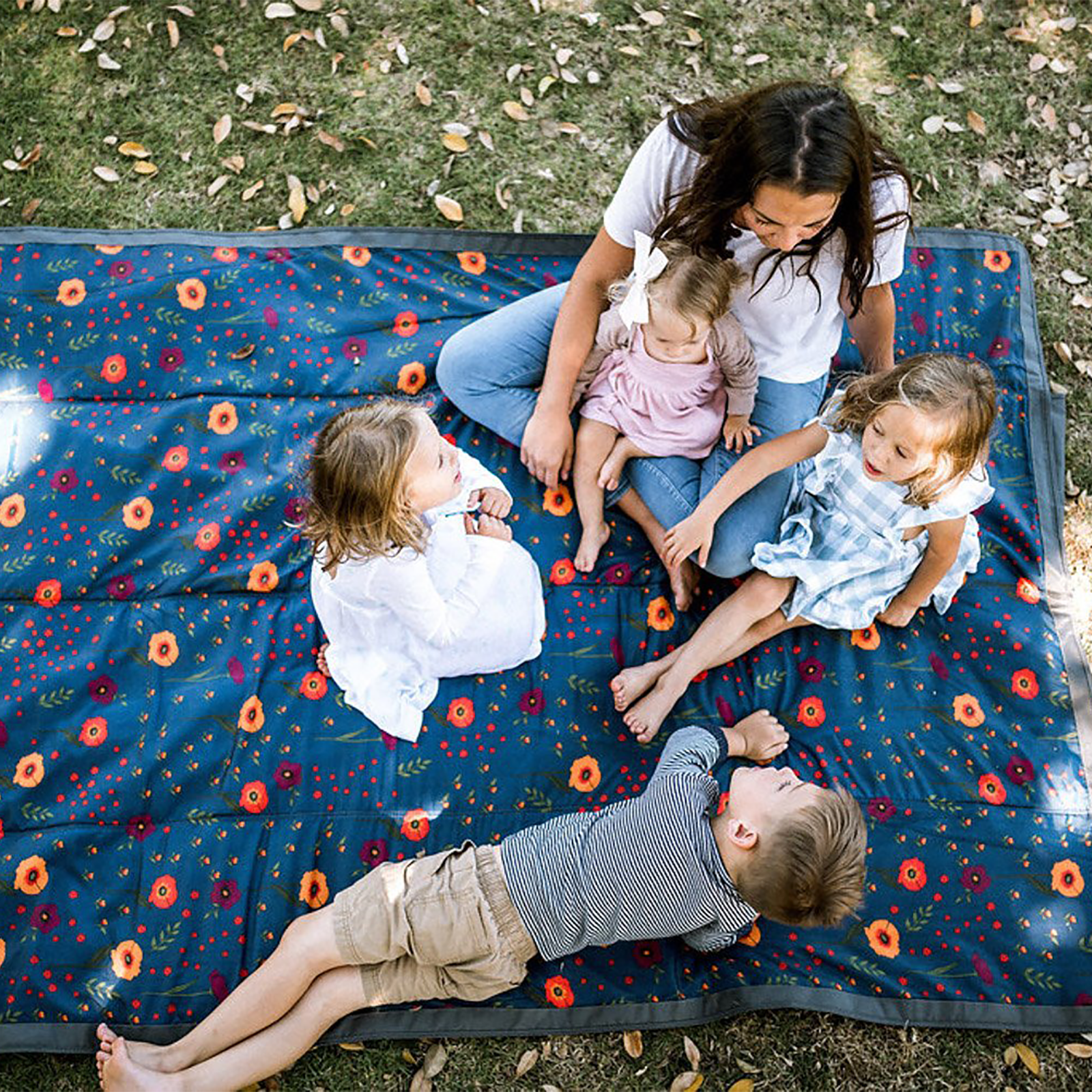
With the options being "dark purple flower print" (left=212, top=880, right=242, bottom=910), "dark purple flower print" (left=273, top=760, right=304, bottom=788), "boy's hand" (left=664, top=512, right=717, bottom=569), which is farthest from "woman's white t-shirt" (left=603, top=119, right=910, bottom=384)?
"dark purple flower print" (left=212, top=880, right=242, bottom=910)

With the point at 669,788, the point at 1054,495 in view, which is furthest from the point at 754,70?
the point at 669,788

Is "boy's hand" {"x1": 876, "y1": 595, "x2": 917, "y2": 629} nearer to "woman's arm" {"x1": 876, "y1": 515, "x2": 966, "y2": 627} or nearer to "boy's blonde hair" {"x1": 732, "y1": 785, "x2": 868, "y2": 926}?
"woman's arm" {"x1": 876, "y1": 515, "x2": 966, "y2": 627}

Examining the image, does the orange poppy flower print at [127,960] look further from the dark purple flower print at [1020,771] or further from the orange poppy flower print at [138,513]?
the dark purple flower print at [1020,771]

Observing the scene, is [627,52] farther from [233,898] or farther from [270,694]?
[233,898]

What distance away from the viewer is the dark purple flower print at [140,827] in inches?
125

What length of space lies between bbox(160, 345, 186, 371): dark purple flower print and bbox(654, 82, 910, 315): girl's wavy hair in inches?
69.2

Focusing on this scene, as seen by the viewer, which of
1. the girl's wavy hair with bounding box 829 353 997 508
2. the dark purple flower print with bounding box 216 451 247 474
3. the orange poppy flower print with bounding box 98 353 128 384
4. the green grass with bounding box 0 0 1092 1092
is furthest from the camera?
the green grass with bounding box 0 0 1092 1092

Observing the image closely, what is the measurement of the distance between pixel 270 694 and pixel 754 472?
1622 millimetres

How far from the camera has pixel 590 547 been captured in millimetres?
3492

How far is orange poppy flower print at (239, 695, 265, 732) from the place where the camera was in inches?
130

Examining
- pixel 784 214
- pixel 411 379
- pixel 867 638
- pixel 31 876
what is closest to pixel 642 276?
pixel 784 214

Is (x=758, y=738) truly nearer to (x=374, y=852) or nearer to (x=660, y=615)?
(x=660, y=615)

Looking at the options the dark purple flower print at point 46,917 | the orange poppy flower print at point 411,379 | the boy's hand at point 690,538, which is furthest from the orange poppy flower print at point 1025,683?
the dark purple flower print at point 46,917

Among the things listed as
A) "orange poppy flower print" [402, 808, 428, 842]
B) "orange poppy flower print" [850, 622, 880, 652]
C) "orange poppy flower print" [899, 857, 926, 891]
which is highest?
"orange poppy flower print" [850, 622, 880, 652]
